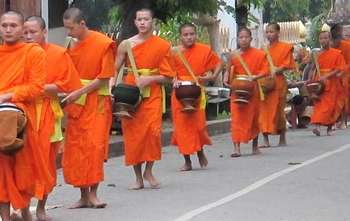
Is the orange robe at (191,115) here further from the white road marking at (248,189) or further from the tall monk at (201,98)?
the white road marking at (248,189)

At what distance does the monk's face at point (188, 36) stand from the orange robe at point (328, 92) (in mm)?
5651

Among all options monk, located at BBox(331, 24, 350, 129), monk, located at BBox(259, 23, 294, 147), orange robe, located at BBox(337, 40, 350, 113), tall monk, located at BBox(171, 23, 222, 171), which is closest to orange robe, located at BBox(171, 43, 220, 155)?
tall monk, located at BBox(171, 23, 222, 171)

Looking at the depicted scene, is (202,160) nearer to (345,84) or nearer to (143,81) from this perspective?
(143,81)

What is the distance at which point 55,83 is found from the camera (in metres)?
8.19

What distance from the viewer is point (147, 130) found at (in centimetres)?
1023

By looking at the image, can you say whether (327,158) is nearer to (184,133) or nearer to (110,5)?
(184,133)

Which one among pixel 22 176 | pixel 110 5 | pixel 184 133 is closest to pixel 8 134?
pixel 22 176

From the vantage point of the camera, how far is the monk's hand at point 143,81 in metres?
10.1

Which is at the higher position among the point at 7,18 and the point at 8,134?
the point at 7,18

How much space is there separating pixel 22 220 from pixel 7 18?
5.68 feet

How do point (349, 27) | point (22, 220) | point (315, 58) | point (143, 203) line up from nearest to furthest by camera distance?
point (22, 220), point (143, 203), point (315, 58), point (349, 27)

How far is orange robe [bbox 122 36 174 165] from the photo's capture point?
33.5ft

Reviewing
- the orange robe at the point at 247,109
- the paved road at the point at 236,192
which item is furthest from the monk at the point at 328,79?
the orange robe at the point at 247,109

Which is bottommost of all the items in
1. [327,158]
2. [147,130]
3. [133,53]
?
[327,158]
